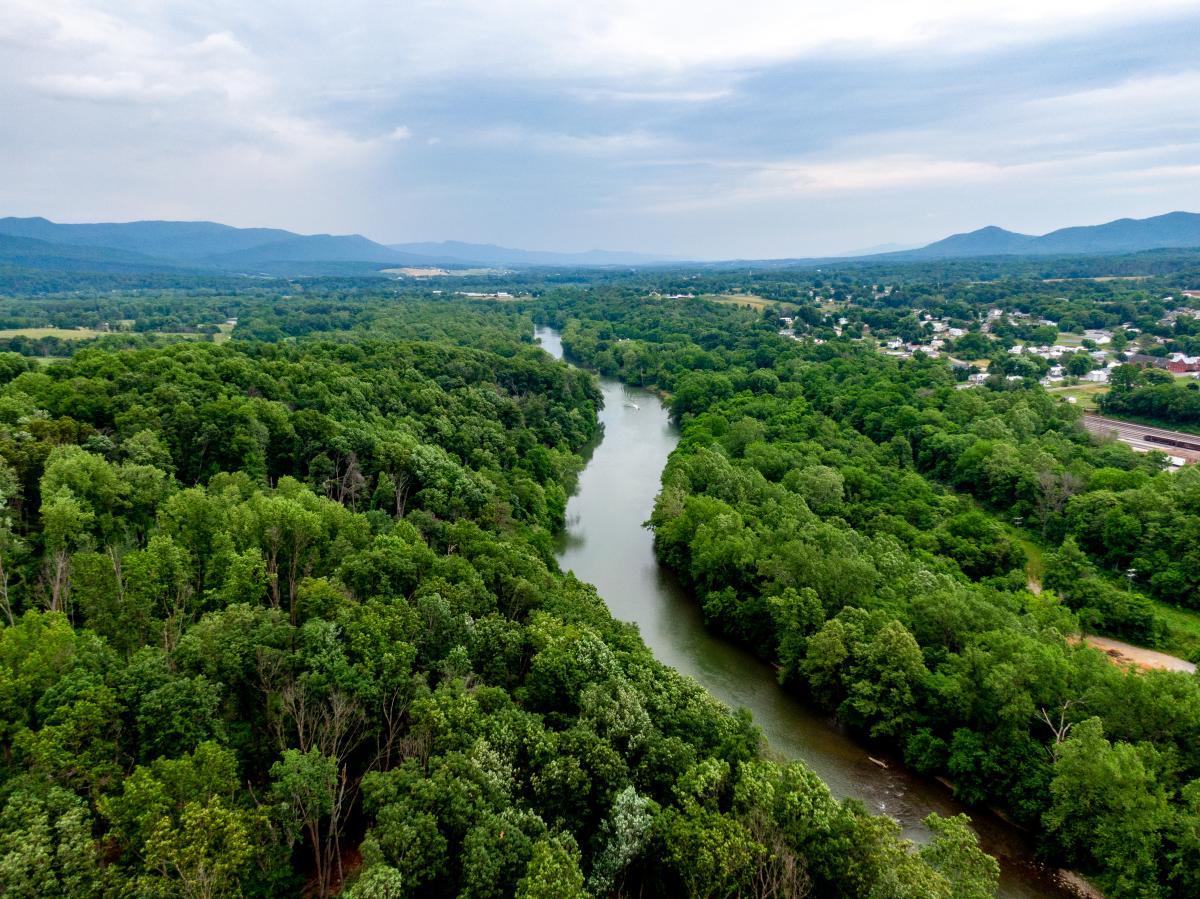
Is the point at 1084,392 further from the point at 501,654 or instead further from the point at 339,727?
the point at 339,727

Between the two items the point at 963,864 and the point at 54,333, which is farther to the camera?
the point at 54,333

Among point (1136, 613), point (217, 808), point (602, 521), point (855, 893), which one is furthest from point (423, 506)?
point (1136, 613)

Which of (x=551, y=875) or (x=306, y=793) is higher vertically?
(x=306, y=793)

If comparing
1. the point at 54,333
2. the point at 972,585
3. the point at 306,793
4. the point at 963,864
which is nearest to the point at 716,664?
the point at 972,585

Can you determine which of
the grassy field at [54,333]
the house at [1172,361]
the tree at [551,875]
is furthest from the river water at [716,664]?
the grassy field at [54,333]

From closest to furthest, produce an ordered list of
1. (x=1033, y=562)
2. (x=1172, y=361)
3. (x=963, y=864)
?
(x=963, y=864) → (x=1033, y=562) → (x=1172, y=361)

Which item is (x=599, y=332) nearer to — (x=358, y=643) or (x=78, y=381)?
(x=78, y=381)
